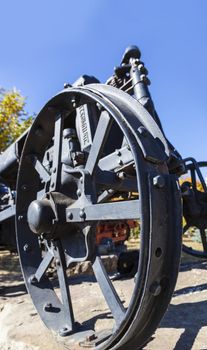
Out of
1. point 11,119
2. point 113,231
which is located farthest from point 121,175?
point 11,119

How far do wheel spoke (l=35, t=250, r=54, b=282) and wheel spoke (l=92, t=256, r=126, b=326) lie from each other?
0.61m

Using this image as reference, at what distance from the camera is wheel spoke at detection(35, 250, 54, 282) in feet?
8.63

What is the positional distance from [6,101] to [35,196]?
28.5 feet

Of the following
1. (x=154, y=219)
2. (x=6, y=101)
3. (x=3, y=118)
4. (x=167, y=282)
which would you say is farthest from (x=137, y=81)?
(x=6, y=101)

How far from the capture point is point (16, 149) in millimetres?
3330

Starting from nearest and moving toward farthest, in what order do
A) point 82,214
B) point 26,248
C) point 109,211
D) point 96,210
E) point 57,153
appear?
point 109,211
point 96,210
point 82,214
point 57,153
point 26,248

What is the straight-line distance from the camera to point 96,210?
192 cm

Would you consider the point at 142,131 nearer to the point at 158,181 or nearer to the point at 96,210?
the point at 158,181

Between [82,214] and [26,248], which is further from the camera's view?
[26,248]

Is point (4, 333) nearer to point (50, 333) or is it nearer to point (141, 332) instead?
point (50, 333)

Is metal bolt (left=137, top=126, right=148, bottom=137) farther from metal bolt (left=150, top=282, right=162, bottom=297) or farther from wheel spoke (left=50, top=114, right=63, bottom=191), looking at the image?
wheel spoke (left=50, top=114, right=63, bottom=191)

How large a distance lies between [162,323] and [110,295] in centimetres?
63

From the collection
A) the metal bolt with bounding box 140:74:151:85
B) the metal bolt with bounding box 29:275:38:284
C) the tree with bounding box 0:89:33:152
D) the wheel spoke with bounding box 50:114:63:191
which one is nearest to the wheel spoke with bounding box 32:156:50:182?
the wheel spoke with bounding box 50:114:63:191

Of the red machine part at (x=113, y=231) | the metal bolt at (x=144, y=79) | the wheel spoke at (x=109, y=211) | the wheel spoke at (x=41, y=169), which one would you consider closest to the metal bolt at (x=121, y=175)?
the wheel spoke at (x=109, y=211)
